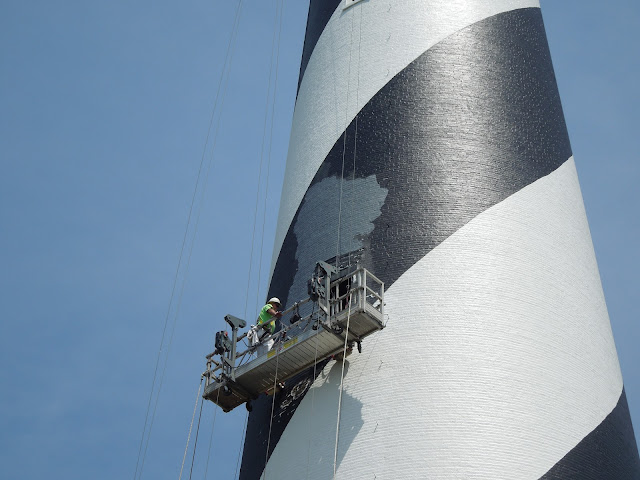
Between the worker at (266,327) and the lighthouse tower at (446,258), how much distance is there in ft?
0.97

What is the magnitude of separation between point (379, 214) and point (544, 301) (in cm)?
183

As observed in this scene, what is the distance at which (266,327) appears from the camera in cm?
1049

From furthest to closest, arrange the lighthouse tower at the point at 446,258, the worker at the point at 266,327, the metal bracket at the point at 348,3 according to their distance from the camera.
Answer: the metal bracket at the point at 348,3
the worker at the point at 266,327
the lighthouse tower at the point at 446,258

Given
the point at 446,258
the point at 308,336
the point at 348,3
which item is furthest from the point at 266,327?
the point at 348,3

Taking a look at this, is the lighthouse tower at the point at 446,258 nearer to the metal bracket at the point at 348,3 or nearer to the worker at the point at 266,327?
the metal bracket at the point at 348,3

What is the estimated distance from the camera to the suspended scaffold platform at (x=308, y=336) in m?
9.54

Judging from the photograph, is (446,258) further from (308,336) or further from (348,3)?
(348,3)

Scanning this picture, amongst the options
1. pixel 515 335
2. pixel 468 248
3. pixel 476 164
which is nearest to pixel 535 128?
pixel 476 164

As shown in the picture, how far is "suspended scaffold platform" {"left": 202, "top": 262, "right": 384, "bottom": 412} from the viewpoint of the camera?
954 centimetres

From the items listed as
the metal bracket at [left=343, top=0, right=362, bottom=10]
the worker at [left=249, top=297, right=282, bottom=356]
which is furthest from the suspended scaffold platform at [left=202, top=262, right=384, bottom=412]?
the metal bracket at [left=343, top=0, right=362, bottom=10]

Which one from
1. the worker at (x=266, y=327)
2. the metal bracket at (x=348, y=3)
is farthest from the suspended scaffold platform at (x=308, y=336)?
the metal bracket at (x=348, y=3)

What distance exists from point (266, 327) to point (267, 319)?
0.18 m

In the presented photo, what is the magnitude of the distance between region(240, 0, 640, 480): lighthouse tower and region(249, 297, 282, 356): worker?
295 millimetres

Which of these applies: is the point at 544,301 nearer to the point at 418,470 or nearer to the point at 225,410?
the point at 418,470
